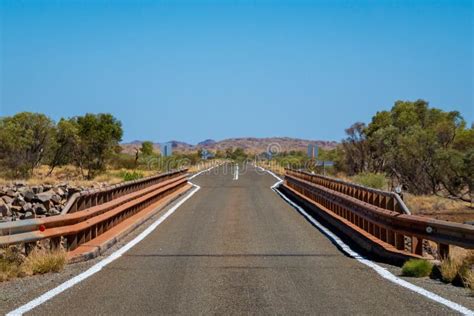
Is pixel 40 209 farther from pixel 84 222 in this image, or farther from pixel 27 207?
pixel 84 222

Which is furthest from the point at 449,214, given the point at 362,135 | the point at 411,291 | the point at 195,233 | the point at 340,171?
the point at 340,171

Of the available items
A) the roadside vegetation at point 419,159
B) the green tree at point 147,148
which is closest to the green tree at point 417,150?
the roadside vegetation at point 419,159

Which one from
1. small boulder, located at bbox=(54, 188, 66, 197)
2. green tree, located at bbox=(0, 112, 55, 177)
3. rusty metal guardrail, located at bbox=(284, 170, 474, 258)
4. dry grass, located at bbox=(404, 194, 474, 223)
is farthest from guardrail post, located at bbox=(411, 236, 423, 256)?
green tree, located at bbox=(0, 112, 55, 177)

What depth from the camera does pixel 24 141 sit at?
48531mm

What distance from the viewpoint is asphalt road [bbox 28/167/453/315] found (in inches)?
309

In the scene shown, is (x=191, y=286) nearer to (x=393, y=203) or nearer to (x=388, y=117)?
(x=393, y=203)

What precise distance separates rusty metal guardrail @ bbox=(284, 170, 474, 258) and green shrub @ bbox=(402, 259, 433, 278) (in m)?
0.38

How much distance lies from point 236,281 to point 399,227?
3.22 m

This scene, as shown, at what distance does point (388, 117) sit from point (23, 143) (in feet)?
95.1

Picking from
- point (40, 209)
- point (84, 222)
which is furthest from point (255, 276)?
point (40, 209)

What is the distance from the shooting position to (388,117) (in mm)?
56969

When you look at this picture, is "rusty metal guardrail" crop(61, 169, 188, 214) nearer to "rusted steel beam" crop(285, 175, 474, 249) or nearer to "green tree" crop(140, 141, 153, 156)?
"rusted steel beam" crop(285, 175, 474, 249)

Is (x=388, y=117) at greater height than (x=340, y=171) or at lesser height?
greater

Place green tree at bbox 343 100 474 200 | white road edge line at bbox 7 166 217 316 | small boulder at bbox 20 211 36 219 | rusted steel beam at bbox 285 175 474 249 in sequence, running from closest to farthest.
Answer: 1. white road edge line at bbox 7 166 217 316
2. rusted steel beam at bbox 285 175 474 249
3. small boulder at bbox 20 211 36 219
4. green tree at bbox 343 100 474 200
